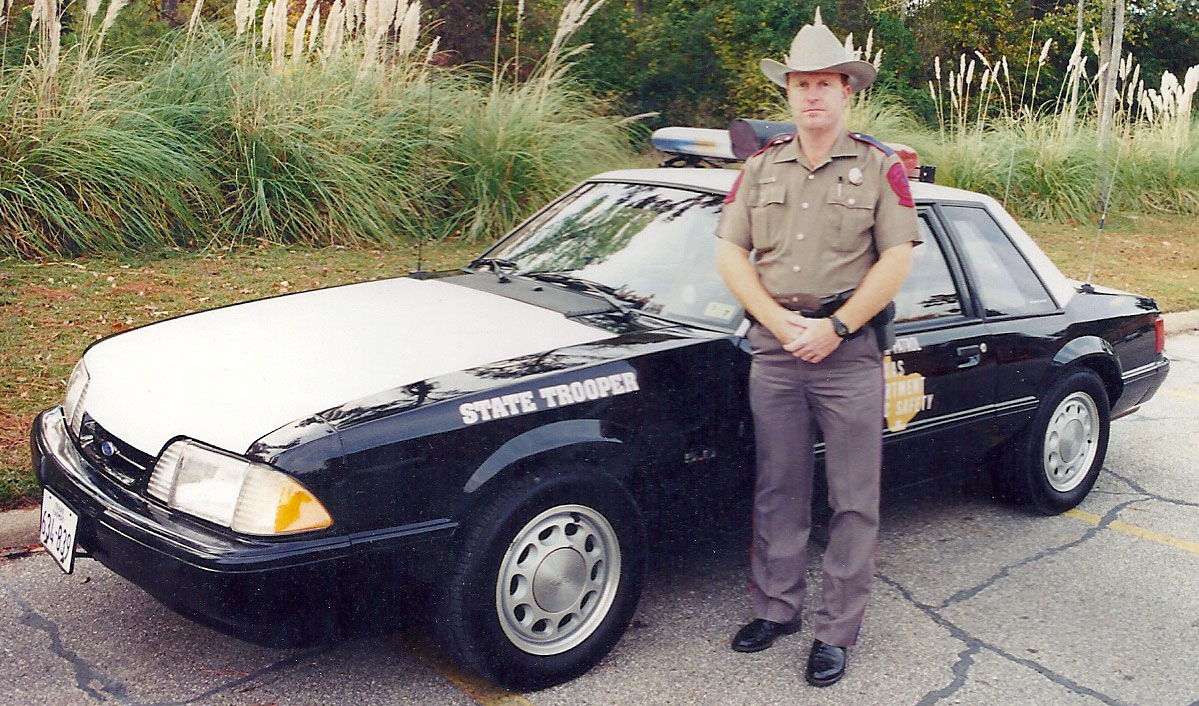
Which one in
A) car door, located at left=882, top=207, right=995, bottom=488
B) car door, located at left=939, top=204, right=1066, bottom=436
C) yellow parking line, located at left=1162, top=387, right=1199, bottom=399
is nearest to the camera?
car door, located at left=882, top=207, right=995, bottom=488

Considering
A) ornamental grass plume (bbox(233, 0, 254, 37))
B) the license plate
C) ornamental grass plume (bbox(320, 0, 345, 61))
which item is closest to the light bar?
the license plate

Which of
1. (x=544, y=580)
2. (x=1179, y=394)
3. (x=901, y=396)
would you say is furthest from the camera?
(x=1179, y=394)

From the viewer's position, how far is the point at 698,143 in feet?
14.5

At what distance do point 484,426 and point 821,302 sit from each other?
0.99 metres

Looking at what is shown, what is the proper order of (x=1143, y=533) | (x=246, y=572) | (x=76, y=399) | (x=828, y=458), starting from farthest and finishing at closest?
1. (x=1143, y=533)
2. (x=76, y=399)
3. (x=828, y=458)
4. (x=246, y=572)

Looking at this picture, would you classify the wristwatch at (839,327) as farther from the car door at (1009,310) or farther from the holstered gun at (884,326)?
the car door at (1009,310)

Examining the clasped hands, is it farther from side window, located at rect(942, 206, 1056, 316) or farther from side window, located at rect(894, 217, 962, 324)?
side window, located at rect(942, 206, 1056, 316)

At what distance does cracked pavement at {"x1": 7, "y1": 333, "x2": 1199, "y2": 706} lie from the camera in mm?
3150

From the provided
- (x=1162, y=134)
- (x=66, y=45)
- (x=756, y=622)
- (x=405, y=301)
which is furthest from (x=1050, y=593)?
(x=1162, y=134)

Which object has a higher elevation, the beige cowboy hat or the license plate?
the beige cowboy hat

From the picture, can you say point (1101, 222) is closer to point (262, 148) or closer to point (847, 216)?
point (847, 216)

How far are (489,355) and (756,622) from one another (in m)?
1.15

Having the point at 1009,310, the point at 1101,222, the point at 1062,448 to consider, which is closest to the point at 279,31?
the point at 1101,222

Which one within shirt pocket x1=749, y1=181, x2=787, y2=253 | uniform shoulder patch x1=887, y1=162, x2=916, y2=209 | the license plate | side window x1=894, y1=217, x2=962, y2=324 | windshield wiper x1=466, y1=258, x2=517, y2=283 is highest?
uniform shoulder patch x1=887, y1=162, x2=916, y2=209
